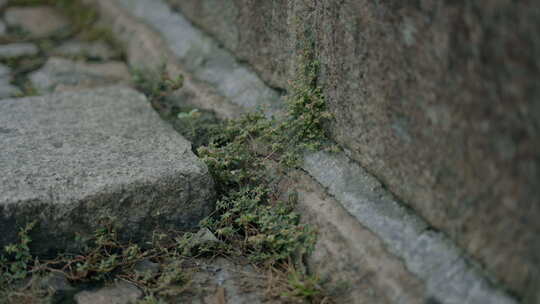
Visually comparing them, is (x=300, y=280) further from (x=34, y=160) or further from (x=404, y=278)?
(x=34, y=160)

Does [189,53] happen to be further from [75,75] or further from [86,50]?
[86,50]

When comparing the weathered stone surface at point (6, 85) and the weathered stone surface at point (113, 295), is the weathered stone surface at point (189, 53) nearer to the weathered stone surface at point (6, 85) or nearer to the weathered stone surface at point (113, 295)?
the weathered stone surface at point (6, 85)

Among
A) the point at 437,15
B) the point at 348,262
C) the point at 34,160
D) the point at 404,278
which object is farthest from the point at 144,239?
the point at 437,15

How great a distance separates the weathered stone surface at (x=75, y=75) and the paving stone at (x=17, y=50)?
144mm

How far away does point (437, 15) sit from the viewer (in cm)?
139

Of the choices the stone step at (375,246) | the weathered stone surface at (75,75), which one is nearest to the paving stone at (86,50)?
the weathered stone surface at (75,75)

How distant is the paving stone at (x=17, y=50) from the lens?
10.2ft

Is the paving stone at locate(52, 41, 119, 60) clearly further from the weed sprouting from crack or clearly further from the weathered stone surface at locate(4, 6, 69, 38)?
the weed sprouting from crack

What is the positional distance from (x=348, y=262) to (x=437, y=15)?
71cm

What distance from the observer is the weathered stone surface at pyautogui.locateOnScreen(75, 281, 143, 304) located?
1.70 metres

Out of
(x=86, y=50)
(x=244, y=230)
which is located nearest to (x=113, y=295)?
(x=244, y=230)

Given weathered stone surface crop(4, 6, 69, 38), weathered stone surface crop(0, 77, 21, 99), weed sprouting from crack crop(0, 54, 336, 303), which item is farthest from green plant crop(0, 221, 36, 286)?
weathered stone surface crop(4, 6, 69, 38)

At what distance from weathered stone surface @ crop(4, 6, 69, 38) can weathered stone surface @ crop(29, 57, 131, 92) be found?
1.40ft

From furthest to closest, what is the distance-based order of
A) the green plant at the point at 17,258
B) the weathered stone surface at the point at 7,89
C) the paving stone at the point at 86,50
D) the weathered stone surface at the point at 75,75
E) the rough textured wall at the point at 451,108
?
the paving stone at the point at 86,50 < the weathered stone surface at the point at 75,75 < the weathered stone surface at the point at 7,89 < the green plant at the point at 17,258 < the rough textured wall at the point at 451,108
